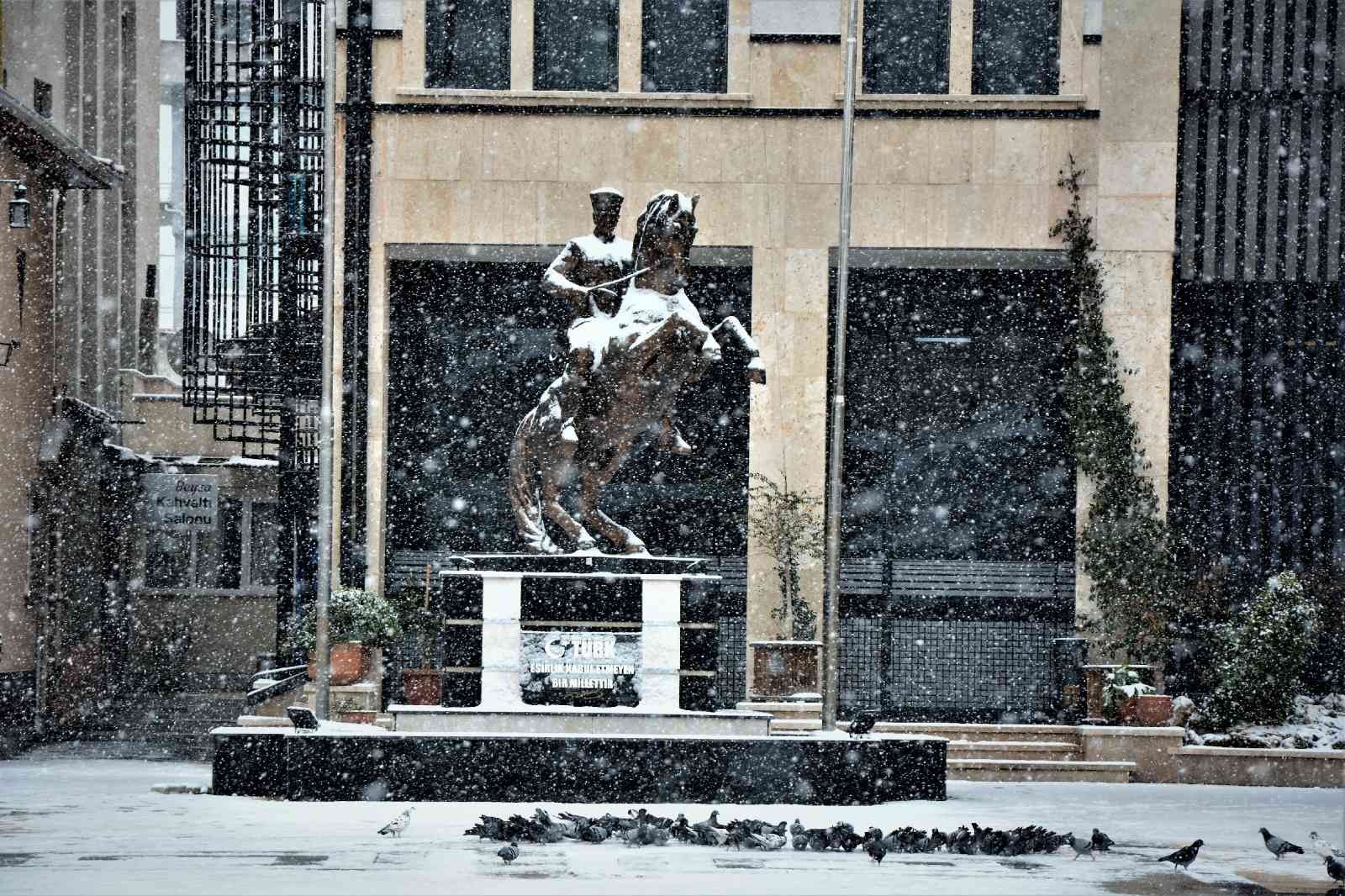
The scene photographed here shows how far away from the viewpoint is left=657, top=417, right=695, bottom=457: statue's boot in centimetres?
1430

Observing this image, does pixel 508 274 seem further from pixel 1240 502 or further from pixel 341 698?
pixel 1240 502

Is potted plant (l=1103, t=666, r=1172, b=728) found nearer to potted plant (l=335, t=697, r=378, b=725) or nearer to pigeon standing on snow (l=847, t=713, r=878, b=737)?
pigeon standing on snow (l=847, t=713, r=878, b=737)

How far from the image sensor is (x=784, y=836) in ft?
37.2

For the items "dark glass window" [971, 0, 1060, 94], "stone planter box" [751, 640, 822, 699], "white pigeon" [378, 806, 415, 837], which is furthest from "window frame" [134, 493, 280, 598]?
"white pigeon" [378, 806, 415, 837]

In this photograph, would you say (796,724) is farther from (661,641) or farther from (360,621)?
(661,641)

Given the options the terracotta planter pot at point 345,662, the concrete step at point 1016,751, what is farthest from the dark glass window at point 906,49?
the terracotta planter pot at point 345,662

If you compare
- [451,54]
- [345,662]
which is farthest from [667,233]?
[451,54]

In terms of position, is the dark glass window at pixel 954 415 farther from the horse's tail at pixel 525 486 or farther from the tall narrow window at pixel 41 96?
the tall narrow window at pixel 41 96

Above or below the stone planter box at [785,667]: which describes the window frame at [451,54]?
above

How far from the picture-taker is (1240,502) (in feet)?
67.7

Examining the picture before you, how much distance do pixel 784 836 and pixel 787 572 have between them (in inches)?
336

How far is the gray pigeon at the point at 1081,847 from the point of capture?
11344 millimetres

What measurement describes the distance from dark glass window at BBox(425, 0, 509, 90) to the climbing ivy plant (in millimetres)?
6392

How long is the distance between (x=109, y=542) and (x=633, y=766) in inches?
494
